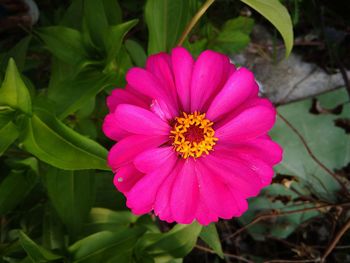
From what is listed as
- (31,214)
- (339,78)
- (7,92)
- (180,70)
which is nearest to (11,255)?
(31,214)

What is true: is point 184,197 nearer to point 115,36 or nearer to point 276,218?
point 115,36

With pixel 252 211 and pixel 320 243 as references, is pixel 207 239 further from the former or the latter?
pixel 320 243

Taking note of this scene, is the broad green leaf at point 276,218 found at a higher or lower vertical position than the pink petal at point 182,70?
lower

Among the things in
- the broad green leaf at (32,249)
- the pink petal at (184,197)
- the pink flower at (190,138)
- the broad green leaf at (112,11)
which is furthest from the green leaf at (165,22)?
the broad green leaf at (32,249)

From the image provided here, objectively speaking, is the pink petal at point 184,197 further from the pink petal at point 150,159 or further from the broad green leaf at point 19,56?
the broad green leaf at point 19,56

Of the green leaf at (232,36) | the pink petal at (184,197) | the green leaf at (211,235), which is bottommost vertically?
the green leaf at (211,235)

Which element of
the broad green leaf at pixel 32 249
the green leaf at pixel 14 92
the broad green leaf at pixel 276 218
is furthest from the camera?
the broad green leaf at pixel 276 218
